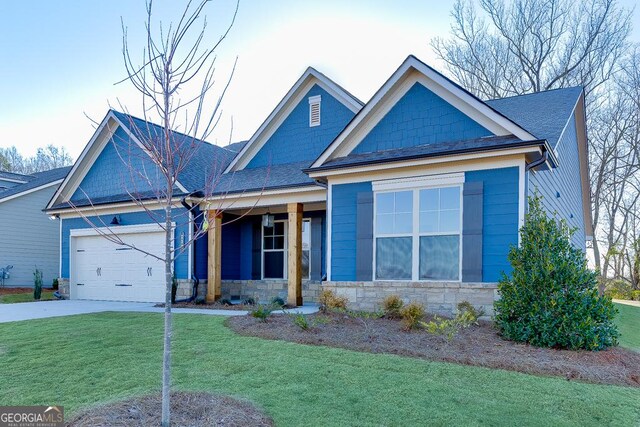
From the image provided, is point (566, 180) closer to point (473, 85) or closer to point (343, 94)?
point (343, 94)

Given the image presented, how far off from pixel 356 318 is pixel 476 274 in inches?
90.9

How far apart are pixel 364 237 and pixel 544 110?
21.3 ft

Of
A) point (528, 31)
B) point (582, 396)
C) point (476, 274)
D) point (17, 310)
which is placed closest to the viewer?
point (582, 396)

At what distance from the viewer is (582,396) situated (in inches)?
164

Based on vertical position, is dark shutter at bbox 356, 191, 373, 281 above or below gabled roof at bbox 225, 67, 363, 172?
below

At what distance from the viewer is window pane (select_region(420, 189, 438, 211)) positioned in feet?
27.7

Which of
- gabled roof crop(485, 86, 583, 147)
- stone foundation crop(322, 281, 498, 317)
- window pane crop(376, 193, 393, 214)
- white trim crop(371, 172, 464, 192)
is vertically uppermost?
gabled roof crop(485, 86, 583, 147)

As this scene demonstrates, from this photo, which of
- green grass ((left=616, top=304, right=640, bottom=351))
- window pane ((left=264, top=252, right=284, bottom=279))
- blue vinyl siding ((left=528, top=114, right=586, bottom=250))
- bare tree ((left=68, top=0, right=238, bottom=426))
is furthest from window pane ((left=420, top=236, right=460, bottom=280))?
bare tree ((left=68, top=0, right=238, bottom=426))

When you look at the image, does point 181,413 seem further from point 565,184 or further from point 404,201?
point 565,184

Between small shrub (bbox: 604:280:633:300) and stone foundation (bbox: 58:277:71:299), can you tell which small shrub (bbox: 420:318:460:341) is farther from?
small shrub (bbox: 604:280:633:300)

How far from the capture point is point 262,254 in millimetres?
12984

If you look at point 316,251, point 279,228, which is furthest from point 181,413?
point 279,228

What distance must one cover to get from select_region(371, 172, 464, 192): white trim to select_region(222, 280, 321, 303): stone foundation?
3936 mm

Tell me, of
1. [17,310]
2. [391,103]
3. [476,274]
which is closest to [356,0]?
[391,103]
